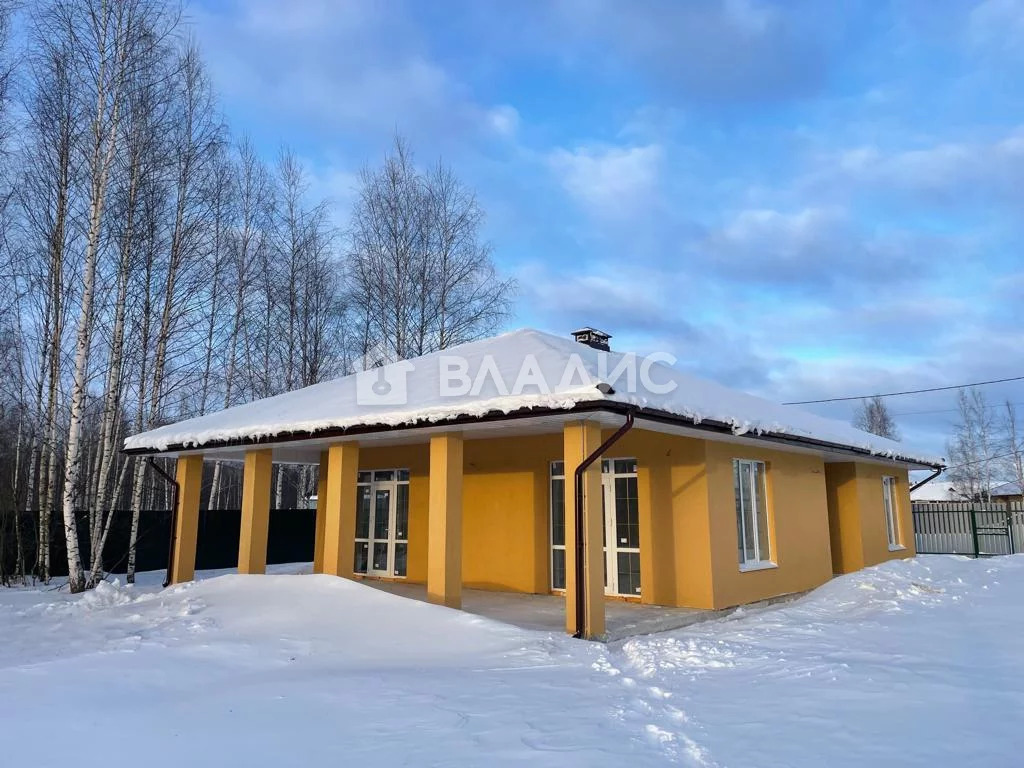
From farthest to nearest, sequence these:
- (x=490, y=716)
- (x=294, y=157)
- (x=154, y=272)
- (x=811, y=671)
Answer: (x=294, y=157)
(x=154, y=272)
(x=811, y=671)
(x=490, y=716)

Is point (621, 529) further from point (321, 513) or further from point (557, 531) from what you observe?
point (321, 513)

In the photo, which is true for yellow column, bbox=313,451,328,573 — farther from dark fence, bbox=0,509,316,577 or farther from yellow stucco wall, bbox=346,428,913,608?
dark fence, bbox=0,509,316,577

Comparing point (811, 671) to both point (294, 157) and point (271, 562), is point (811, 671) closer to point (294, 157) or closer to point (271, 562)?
point (271, 562)

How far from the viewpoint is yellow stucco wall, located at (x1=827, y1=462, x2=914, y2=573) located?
→ 48.0ft

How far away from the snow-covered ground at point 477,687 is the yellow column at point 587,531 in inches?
16.4

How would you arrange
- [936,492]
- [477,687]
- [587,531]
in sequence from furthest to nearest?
[936,492] → [587,531] → [477,687]

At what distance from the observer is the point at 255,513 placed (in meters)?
11.1

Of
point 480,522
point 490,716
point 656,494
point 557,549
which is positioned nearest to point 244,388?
point 480,522

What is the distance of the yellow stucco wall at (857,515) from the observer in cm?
1464

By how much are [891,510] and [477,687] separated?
15509 mm

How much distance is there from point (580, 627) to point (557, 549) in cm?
400

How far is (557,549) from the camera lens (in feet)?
37.1

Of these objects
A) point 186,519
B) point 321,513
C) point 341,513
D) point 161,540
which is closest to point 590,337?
point 341,513

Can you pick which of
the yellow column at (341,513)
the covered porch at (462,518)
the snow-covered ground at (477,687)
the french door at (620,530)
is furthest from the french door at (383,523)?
the snow-covered ground at (477,687)
